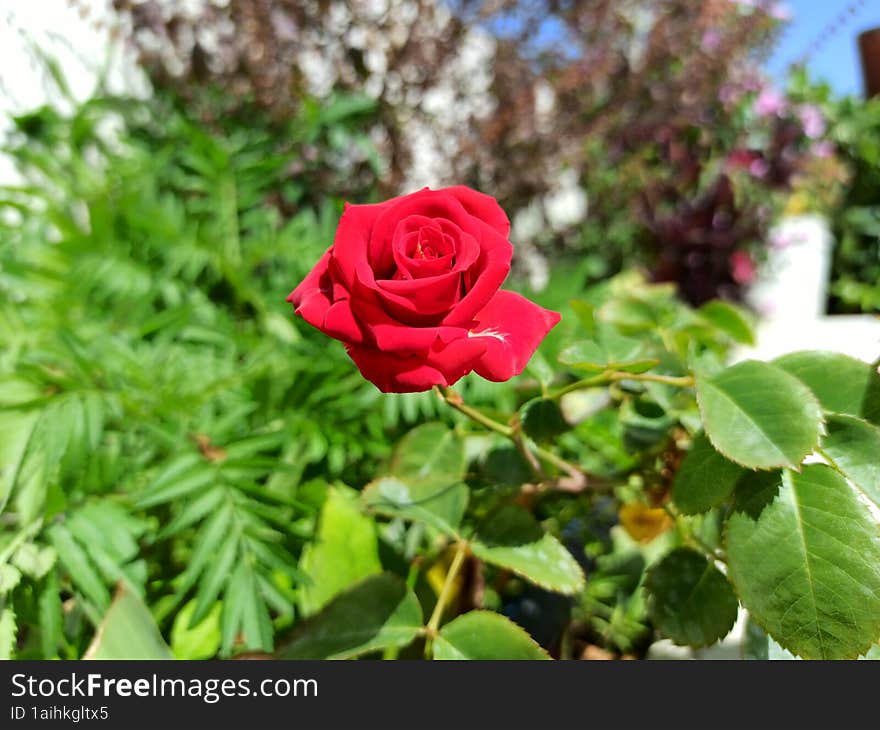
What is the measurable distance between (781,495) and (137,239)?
1.20 m

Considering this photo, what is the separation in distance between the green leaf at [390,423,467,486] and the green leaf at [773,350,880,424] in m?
0.33

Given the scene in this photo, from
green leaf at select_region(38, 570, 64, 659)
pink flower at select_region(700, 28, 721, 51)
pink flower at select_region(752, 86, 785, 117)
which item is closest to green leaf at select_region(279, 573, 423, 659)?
green leaf at select_region(38, 570, 64, 659)

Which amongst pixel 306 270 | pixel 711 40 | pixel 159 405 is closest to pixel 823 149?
pixel 711 40

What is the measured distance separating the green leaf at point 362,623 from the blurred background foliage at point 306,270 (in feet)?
0.23

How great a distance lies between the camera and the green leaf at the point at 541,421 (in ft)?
2.07

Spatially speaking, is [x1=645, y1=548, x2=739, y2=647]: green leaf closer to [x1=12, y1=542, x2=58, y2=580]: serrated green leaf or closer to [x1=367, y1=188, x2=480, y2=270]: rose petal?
[x1=367, y1=188, x2=480, y2=270]: rose petal

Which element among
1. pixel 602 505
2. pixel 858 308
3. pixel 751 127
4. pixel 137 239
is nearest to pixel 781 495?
pixel 602 505

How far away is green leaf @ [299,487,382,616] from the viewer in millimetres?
751

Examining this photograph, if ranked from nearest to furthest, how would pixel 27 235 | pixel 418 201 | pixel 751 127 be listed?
pixel 418 201 → pixel 27 235 → pixel 751 127

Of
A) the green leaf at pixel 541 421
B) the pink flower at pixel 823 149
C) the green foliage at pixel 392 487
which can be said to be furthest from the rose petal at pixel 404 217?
the pink flower at pixel 823 149

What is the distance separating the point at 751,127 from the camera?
2582 millimetres

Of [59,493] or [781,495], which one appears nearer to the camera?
[781,495]
